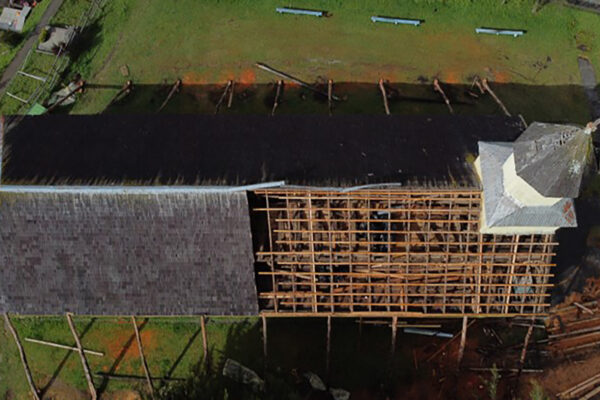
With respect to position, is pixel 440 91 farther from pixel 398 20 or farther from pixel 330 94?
pixel 330 94

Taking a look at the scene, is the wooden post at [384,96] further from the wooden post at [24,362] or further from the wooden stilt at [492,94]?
the wooden post at [24,362]

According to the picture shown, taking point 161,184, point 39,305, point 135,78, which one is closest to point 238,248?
point 161,184

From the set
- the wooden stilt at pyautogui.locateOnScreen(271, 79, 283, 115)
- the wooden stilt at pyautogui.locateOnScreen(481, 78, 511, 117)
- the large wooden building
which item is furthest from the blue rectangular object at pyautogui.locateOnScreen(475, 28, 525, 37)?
the wooden stilt at pyautogui.locateOnScreen(271, 79, 283, 115)

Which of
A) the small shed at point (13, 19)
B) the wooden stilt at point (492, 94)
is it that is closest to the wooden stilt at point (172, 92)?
the small shed at point (13, 19)

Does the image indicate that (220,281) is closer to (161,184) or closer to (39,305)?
(161,184)

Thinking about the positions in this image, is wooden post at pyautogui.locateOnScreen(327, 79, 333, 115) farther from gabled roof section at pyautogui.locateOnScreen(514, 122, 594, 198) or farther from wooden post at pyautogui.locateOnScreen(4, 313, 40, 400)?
wooden post at pyautogui.locateOnScreen(4, 313, 40, 400)

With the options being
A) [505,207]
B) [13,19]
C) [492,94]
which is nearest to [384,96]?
[492,94]
